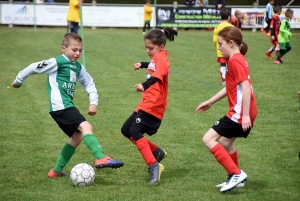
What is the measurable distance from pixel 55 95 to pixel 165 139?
2669mm

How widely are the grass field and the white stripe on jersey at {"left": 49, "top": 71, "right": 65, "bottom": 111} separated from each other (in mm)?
852

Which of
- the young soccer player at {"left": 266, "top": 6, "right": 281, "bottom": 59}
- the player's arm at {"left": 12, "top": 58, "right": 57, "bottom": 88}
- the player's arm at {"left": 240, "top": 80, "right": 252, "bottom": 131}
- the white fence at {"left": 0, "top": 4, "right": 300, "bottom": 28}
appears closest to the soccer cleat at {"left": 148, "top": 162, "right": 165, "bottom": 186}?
the player's arm at {"left": 240, "top": 80, "right": 252, "bottom": 131}

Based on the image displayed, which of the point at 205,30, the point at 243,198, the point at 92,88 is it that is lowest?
the point at 205,30

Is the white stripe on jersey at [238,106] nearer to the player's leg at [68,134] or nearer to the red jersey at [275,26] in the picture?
the player's leg at [68,134]

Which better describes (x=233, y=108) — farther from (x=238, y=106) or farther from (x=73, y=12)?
(x=73, y=12)

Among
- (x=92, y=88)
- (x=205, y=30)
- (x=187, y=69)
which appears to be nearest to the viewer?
(x=92, y=88)

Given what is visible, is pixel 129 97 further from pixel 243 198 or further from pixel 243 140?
pixel 243 198

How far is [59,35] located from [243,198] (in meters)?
22.6

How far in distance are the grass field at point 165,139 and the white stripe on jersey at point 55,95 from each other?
85 cm

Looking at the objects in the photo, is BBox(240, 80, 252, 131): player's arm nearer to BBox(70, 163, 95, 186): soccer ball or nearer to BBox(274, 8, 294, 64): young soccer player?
BBox(70, 163, 95, 186): soccer ball

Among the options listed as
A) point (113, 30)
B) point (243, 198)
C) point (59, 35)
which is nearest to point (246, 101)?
point (243, 198)

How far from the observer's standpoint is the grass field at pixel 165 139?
5.91 metres

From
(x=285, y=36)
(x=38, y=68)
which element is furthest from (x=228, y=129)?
(x=285, y=36)

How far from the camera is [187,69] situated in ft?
54.4
